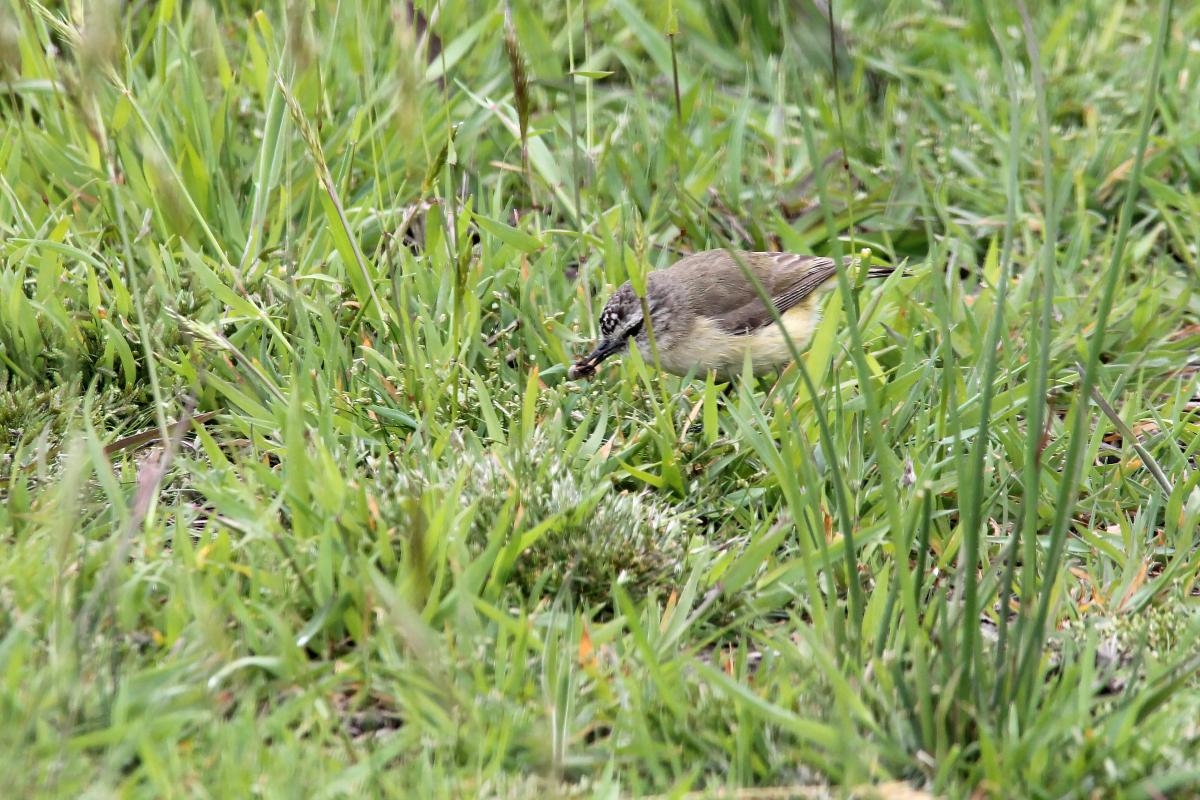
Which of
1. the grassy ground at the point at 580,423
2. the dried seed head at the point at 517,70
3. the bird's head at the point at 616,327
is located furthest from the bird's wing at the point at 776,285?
the dried seed head at the point at 517,70

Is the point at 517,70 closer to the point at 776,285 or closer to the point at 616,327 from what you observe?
the point at 616,327

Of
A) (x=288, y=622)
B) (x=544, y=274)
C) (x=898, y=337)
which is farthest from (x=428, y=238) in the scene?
(x=288, y=622)

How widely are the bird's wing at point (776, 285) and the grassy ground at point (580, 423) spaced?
226mm

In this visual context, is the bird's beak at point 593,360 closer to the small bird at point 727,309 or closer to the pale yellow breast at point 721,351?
the small bird at point 727,309

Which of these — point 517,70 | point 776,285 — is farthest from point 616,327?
point 517,70

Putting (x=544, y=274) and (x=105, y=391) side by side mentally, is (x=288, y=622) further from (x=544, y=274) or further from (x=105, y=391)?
(x=544, y=274)

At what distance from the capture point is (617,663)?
320 centimetres

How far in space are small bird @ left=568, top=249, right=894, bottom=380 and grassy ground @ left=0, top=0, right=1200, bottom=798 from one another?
0.74 ft

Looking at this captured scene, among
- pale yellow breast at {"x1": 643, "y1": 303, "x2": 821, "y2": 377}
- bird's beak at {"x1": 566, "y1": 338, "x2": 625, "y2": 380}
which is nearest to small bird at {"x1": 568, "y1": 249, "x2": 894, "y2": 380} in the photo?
pale yellow breast at {"x1": 643, "y1": 303, "x2": 821, "y2": 377}

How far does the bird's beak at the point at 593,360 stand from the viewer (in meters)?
4.65

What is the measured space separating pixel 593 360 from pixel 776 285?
122 centimetres

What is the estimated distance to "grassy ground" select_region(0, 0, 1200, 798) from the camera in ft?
9.37

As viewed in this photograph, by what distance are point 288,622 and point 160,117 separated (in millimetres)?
2750

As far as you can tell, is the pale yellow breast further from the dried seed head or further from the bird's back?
the dried seed head
